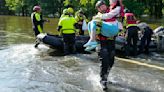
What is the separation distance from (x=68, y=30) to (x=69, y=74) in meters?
3.60

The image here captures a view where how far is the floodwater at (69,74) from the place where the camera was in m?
7.99

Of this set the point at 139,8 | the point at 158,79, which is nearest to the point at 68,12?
the point at 158,79

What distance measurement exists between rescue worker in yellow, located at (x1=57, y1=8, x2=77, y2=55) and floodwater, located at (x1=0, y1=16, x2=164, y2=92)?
1.50ft

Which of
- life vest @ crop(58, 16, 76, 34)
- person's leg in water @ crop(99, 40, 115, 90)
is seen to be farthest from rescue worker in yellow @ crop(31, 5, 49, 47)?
person's leg in water @ crop(99, 40, 115, 90)

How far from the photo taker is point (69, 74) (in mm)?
9398

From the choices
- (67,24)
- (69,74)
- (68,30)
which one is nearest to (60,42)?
(68,30)

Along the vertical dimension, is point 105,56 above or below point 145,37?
above

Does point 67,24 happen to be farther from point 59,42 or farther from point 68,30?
point 59,42

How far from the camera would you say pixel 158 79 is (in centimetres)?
876

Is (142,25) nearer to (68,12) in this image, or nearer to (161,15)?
(68,12)

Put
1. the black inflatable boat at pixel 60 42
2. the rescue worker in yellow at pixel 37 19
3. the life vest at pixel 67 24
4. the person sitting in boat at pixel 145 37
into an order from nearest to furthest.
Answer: the life vest at pixel 67 24, the black inflatable boat at pixel 60 42, the person sitting in boat at pixel 145 37, the rescue worker in yellow at pixel 37 19

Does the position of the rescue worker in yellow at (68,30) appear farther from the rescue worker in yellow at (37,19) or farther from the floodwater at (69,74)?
the rescue worker in yellow at (37,19)

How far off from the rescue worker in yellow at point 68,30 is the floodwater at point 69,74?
459 millimetres

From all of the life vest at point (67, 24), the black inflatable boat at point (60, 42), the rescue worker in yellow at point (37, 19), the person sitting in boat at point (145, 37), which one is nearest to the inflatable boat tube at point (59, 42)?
the black inflatable boat at point (60, 42)
